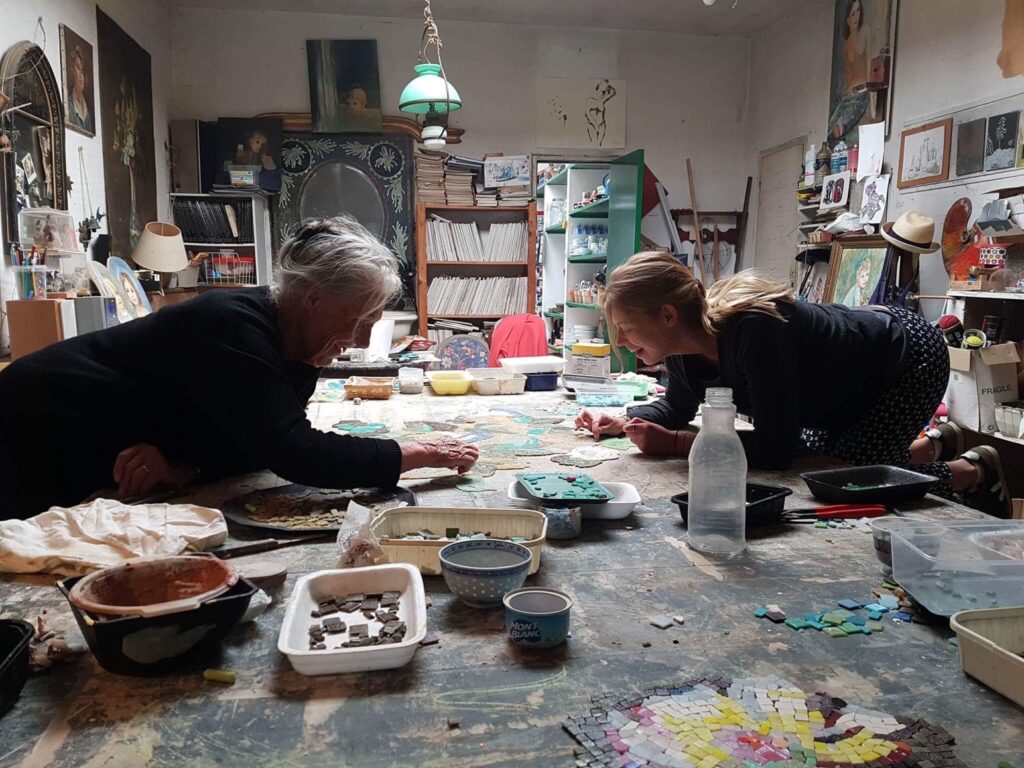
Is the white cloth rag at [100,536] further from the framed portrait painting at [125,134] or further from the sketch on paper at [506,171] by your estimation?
the sketch on paper at [506,171]

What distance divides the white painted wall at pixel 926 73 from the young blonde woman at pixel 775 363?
6.65 ft

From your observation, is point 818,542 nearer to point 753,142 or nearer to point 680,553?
point 680,553

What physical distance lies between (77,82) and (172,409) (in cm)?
318

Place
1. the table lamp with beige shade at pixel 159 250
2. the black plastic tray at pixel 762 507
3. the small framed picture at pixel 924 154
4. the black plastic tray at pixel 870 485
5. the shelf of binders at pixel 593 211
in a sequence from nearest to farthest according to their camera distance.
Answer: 1. the black plastic tray at pixel 762 507
2. the black plastic tray at pixel 870 485
3. the small framed picture at pixel 924 154
4. the table lamp with beige shade at pixel 159 250
5. the shelf of binders at pixel 593 211

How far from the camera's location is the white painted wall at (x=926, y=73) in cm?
362

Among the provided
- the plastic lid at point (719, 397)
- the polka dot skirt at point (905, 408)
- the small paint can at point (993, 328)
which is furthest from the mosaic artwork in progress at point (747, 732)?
the small paint can at point (993, 328)

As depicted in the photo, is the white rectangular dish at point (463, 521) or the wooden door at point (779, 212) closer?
the white rectangular dish at point (463, 521)

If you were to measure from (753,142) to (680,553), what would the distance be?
567cm

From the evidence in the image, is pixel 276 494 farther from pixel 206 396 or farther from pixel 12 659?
pixel 12 659

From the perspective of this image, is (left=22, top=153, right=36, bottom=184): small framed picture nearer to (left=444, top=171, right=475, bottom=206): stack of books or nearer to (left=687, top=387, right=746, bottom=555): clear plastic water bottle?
(left=444, top=171, right=475, bottom=206): stack of books

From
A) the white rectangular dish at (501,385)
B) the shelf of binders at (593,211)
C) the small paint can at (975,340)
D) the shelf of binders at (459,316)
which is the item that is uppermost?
the shelf of binders at (593,211)

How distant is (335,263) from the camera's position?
1.55 meters

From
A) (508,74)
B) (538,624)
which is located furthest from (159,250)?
(538,624)

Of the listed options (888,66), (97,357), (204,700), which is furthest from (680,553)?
(888,66)
